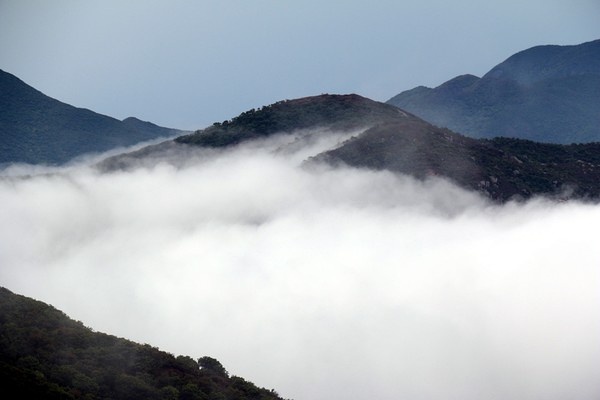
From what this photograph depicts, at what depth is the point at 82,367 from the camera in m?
51.9

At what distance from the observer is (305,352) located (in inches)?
5891

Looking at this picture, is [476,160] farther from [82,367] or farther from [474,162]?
[82,367]

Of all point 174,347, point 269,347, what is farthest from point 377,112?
point 174,347

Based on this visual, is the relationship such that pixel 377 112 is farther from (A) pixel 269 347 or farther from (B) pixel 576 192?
(A) pixel 269 347

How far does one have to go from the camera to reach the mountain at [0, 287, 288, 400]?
46.9 meters

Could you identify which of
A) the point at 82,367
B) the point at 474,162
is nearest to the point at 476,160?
the point at 474,162

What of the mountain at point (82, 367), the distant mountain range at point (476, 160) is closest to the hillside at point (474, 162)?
the distant mountain range at point (476, 160)

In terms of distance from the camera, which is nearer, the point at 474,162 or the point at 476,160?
the point at 474,162

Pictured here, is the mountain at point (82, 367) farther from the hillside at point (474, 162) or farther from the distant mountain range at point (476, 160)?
the distant mountain range at point (476, 160)

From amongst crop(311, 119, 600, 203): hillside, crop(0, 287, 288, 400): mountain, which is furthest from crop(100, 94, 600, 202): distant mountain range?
crop(0, 287, 288, 400): mountain

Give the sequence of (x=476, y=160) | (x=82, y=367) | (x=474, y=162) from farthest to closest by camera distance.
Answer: (x=476, y=160)
(x=474, y=162)
(x=82, y=367)

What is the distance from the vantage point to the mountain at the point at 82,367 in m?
46.9

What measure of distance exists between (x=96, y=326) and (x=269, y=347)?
3463cm

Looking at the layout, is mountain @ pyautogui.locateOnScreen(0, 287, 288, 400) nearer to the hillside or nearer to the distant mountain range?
the hillside
